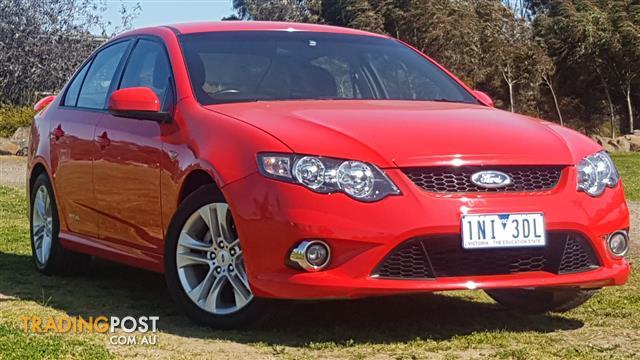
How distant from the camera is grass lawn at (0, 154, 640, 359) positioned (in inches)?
172

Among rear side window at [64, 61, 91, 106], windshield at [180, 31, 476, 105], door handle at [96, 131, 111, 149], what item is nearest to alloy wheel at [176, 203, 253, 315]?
windshield at [180, 31, 476, 105]

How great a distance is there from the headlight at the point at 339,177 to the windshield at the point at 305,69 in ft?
3.26

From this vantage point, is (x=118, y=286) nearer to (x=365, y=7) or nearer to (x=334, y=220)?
(x=334, y=220)

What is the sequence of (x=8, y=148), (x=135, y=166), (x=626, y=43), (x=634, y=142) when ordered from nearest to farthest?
(x=135, y=166) < (x=8, y=148) < (x=634, y=142) < (x=626, y=43)

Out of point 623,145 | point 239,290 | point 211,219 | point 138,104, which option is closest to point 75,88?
point 138,104

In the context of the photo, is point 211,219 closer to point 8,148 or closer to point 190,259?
point 190,259

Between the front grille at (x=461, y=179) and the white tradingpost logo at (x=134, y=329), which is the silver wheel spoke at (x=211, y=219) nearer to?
the white tradingpost logo at (x=134, y=329)

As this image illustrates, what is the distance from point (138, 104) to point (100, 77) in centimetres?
145

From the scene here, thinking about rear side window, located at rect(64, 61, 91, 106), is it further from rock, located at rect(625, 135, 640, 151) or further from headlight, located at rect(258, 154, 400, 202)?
rock, located at rect(625, 135, 640, 151)

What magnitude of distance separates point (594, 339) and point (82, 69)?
395 cm

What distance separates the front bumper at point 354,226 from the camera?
4359mm

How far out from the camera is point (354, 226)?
4355 millimetres

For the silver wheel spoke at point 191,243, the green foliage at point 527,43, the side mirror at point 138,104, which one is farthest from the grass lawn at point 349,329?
the green foliage at point 527,43

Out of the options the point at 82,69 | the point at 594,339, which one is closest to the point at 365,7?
the point at 82,69
